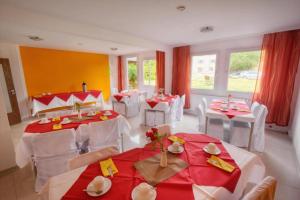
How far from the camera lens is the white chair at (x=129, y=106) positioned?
4.55m

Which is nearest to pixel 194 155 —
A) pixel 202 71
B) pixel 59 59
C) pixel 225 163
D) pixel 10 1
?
pixel 225 163

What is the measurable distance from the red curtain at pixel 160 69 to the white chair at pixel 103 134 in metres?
3.35

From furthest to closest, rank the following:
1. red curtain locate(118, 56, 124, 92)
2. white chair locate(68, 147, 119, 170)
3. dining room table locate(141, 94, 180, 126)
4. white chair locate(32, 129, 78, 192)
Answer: red curtain locate(118, 56, 124, 92), dining room table locate(141, 94, 180, 126), white chair locate(32, 129, 78, 192), white chair locate(68, 147, 119, 170)

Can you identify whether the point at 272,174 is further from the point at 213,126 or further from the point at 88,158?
the point at 88,158

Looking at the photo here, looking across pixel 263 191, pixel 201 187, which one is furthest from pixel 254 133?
pixel 201 187

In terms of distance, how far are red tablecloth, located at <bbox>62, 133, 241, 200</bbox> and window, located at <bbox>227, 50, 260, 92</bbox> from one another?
349 centimetres

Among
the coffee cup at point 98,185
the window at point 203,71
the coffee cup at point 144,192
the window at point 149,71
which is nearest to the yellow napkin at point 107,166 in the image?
the coffee cup at point 98,185

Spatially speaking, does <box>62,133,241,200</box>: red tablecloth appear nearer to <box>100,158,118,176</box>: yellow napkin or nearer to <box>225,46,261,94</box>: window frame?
<box>100,158,118,176</box>: yellow napkin

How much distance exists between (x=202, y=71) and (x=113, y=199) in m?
4.69

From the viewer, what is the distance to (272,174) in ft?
6.86

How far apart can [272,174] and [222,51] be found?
340 cm

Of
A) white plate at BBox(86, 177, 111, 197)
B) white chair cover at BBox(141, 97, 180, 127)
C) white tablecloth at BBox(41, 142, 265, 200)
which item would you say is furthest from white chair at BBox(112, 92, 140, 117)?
white plate at BBox(86, 177, 111, 197)

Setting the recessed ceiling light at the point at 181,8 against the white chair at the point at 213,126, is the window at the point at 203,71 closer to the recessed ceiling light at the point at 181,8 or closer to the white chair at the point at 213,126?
the white chair at the point at 213,126

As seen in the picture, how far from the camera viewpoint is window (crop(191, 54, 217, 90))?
15.0 ft
